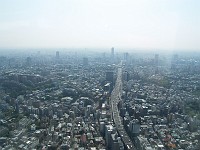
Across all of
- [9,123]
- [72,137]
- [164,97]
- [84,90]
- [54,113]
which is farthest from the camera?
[84,90]

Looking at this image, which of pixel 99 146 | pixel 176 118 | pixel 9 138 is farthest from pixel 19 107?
pixel 176 118

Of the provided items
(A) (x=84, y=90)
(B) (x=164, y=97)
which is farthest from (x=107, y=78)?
(B) (x=164, y=97)

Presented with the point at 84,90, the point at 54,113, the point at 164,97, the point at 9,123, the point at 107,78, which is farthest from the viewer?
the point at 107,78

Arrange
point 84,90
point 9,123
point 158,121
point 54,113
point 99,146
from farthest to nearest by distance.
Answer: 1. point 84,90
2. point 54,113
3. point 158,121
4. point 9,123
5. point 99,146

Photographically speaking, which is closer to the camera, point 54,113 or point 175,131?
point 175,131

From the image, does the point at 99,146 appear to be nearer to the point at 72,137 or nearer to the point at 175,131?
the point at 72,137

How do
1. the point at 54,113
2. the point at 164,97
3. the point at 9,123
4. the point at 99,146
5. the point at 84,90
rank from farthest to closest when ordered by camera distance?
the point at 84,90 < the point at 164,97 < the point at 54,113 < the point at 9,123 < the point at 99,146

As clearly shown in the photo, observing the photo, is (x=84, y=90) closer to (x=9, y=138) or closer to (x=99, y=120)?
(x=99, y=120)

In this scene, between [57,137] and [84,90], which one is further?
[84,90]
